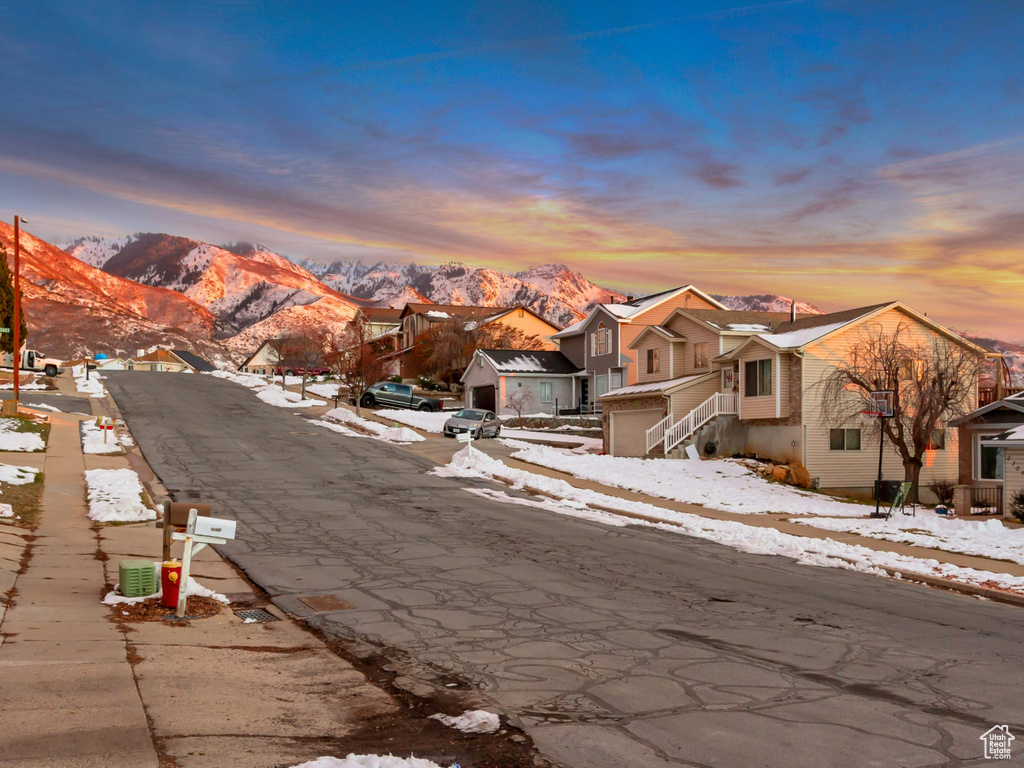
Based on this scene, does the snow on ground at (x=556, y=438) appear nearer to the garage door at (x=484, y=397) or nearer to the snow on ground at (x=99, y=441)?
the garage door at (x=484, y=397)

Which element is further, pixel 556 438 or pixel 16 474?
pixel 556 438

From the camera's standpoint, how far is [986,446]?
33406 mm

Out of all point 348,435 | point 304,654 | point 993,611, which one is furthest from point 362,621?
point 348,435

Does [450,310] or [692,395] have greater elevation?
[450,310]

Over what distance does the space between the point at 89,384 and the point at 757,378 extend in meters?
41.6

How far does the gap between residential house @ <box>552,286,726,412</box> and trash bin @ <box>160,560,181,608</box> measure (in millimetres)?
42675

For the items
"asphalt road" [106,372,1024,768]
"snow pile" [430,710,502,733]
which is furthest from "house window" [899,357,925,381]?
"snow pile" [430,710,502,733]

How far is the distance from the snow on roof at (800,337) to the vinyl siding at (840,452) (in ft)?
1.30

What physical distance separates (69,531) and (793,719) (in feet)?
44.5

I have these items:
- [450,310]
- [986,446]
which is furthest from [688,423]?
[450,310]

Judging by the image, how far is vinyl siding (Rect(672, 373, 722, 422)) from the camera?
40219 mm

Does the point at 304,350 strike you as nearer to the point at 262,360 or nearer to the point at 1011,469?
the point at 262,360

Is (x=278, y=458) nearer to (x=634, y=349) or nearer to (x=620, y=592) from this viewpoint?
(x=620, y=592)

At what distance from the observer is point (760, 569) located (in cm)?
1441
